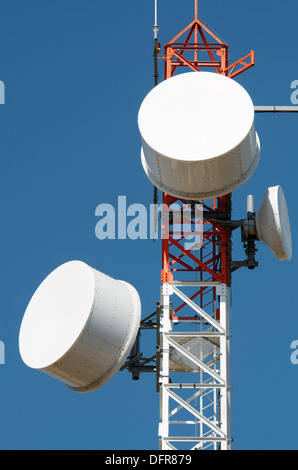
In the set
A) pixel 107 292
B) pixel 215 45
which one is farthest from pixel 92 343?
pixel 215 45

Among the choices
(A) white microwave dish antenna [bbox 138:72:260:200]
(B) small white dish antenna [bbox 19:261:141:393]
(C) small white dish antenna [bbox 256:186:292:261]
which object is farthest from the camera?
(C) small white dish antenna [bbox 256:186:292:261]

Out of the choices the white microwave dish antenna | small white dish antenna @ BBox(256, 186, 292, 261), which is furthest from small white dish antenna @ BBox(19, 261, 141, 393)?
small white dish antenna @ BBox(256, 186, 292, 261)

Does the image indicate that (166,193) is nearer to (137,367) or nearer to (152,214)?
(152,214)

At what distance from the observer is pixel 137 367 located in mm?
60750

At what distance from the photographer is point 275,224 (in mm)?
59750

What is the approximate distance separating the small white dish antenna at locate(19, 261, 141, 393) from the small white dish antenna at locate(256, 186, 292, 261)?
4.70 metres

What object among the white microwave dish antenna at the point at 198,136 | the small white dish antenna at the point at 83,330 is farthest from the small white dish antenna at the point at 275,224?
the small white dish antenna at the point at 83,330

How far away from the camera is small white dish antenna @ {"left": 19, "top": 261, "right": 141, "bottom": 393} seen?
58.2 metres

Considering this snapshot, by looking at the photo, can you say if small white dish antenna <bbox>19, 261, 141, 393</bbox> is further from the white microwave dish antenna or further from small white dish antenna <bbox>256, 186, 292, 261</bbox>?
small white dish antenna <bbox>256, 186, 292, 261</bbox>

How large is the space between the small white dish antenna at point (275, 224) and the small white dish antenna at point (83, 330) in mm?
4703

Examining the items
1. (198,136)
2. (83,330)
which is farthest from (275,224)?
(83,330)

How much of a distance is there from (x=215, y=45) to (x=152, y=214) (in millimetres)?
6358

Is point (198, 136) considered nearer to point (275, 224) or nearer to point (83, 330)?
point (275, 224)
